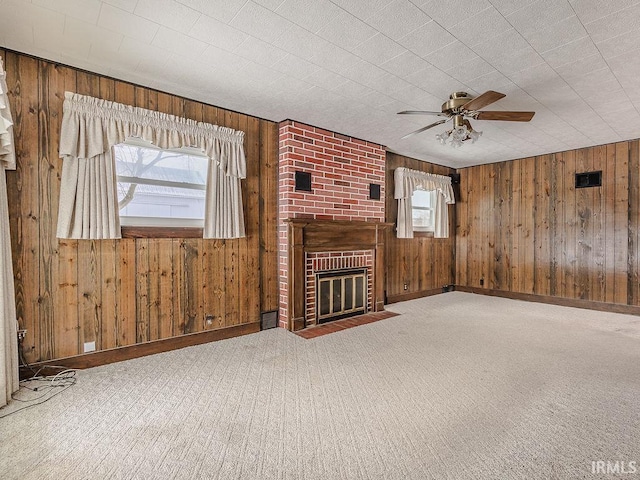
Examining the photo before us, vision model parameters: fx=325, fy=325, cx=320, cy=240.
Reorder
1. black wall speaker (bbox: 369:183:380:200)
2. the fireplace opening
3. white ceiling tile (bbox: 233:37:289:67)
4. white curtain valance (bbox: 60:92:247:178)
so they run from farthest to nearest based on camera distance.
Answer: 1. black wall speaker (bbox: 369:183:380:200)
2. the fireplace opening
3. white curtain valance (bbox: 60:92:247:178)
4. white ceiling tile (bbox: 233:37:289:67)

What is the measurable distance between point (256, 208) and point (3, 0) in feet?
8.12

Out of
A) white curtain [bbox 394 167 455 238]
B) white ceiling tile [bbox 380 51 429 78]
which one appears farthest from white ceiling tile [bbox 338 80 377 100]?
white curtain [bbox 394 167 455 238]

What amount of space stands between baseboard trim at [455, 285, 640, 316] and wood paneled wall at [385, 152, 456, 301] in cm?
73

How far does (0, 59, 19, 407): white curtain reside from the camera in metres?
2.07

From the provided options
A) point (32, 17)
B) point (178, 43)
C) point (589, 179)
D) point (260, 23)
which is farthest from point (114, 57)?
point (589, 179)

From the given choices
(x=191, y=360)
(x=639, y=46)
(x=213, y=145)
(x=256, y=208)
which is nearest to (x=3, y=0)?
(x=213, y=145)

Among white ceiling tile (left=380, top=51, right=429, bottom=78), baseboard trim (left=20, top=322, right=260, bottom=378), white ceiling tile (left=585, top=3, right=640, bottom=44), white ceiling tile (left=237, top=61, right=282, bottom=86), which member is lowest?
baseboard trim (left=20, top=322, right=260, bottom=378)

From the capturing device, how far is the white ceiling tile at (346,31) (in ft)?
6.82

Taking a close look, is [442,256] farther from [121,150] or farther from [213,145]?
[121,150]

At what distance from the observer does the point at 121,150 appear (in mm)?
2984

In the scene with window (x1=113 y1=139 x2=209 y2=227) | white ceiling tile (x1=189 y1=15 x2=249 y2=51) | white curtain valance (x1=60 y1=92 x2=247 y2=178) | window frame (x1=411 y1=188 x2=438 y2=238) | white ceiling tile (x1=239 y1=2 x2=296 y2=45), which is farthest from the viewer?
window frame (x1=411 y1=188 x2=438 y2=238)

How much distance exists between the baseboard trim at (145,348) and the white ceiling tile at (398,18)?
3.13 meters

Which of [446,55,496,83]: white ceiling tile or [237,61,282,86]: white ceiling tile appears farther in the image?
[237,61,282,86]: white ceiling tile

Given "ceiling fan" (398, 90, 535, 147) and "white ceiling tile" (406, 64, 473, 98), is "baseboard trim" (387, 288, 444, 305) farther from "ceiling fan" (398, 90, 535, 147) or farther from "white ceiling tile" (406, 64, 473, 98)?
"white ceiling tile" (406, 64, 473, 98)
